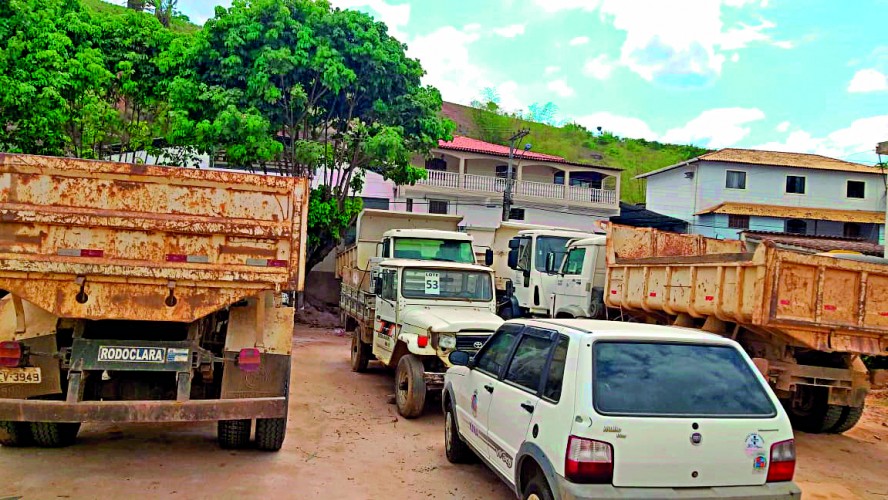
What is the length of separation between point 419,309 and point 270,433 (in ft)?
11.4

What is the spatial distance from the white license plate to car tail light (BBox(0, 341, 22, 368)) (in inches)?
1.7

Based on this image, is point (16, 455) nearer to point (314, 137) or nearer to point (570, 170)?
point (314, 137)

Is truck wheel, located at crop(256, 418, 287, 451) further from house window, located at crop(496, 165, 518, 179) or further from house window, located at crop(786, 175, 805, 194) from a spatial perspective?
house window, located at crop(786, 175, 805, 194)

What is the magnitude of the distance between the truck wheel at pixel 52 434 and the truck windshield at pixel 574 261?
852 centimetres

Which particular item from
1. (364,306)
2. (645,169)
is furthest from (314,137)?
(645,169)

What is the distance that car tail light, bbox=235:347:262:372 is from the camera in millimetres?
5801

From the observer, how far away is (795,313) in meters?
7.30

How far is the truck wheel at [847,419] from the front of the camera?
8312 mm

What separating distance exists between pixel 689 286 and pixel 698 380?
494 centimetres

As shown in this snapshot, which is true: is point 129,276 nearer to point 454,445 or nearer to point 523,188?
point 454,445

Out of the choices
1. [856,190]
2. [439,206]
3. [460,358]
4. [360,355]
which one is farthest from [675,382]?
[856,190]

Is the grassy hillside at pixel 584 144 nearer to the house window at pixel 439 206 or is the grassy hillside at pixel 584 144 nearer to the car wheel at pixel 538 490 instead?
the house window at pixel 439 206

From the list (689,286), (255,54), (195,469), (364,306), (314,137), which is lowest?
(195,469)

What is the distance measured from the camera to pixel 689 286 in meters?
8.67
